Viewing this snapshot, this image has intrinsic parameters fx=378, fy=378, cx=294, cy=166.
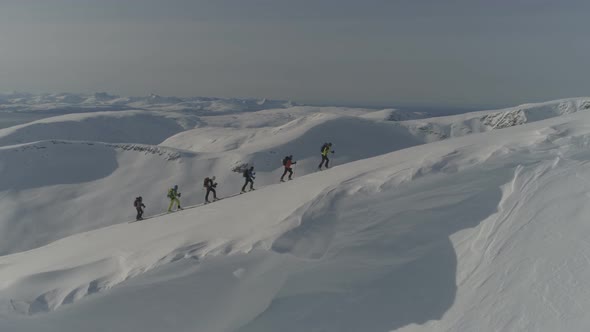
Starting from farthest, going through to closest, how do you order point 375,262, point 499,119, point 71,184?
point 499,119 → point 71,184 → point 375,262

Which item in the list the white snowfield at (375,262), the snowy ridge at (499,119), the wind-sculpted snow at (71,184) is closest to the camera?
the white snowfield at (375,262)

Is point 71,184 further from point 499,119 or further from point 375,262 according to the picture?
point 499,119

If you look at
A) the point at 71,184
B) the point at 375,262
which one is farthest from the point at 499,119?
the point at 375,262

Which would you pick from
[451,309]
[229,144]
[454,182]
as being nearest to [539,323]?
[451,309]

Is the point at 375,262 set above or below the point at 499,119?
above

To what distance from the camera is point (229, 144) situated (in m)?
78.2

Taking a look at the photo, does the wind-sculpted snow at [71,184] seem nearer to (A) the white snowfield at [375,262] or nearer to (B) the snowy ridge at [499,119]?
(A) the white snowfield at [375,262]

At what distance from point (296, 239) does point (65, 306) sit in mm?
4523

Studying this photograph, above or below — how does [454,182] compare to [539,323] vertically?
above

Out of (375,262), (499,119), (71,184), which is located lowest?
(71,184)

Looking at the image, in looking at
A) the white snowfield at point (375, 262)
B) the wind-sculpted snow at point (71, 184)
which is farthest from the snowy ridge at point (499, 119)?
the white snowfield at point (375, 262)

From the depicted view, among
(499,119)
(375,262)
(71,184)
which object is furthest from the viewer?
(499,119)

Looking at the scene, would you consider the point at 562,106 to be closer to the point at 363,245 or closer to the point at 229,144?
the point at 229,144

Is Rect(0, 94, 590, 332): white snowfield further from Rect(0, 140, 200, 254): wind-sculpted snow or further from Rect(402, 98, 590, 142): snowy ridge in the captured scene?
Rect(402, 98, 590, 142): snowy ridge
